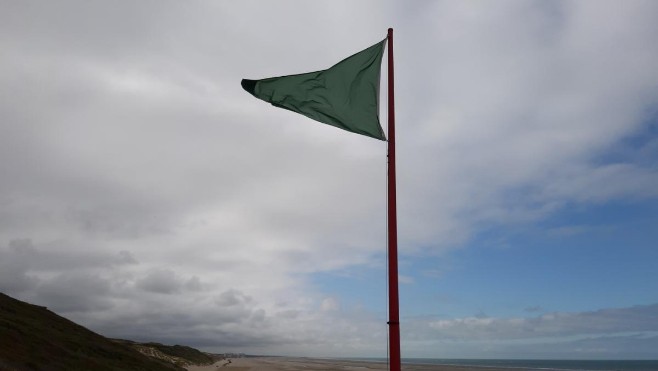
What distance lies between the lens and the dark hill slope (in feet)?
94.4

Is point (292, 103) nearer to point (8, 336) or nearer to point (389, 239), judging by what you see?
point (389, 239)

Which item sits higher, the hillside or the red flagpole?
the red flagpole

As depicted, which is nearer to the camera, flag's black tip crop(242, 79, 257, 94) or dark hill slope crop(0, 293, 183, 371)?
flag's black tip crop(242, 79, 257, 94)

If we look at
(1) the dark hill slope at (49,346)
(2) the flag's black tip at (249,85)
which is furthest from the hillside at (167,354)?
(2) the flag's black tip at (249,85)

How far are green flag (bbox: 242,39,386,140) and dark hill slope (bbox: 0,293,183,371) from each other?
69.7 ft

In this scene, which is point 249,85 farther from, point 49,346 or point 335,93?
point 49,346

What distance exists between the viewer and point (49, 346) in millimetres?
34312

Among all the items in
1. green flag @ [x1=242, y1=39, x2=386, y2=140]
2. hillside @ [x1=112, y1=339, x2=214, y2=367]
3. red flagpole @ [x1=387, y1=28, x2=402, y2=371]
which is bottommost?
hillside @ [x1=112, y1=339, x2=214, y2=367]

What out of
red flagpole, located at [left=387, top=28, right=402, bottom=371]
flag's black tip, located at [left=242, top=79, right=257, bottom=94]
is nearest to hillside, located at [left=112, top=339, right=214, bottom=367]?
flag's black tip, located at [left=242, top=79, right=257, bottom=94]

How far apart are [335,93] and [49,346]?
113ft

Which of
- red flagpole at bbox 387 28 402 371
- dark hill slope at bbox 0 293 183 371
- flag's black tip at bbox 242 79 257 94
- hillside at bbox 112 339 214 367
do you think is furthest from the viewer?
hillside at bbox 112 339 214 367

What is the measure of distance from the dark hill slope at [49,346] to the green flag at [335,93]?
837 inches

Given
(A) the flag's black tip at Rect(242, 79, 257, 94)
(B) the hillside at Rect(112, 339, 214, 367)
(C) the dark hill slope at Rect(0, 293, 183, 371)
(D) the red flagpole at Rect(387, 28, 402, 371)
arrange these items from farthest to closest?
(B) the hillside at Rect(112, 339, 214, 367), (C) the dark hill slope at Rect(0, 293, 183, 371), (A) the flag's black tip at Rect(242, 79, 257, 94), (D) the red flagpole at Rect(387, 28, 402, 371)

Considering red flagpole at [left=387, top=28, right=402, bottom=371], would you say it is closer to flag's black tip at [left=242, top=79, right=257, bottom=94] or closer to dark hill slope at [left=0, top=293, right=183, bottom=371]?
flag's black tip at [left=242, top=79, right=257, bottom=94]
